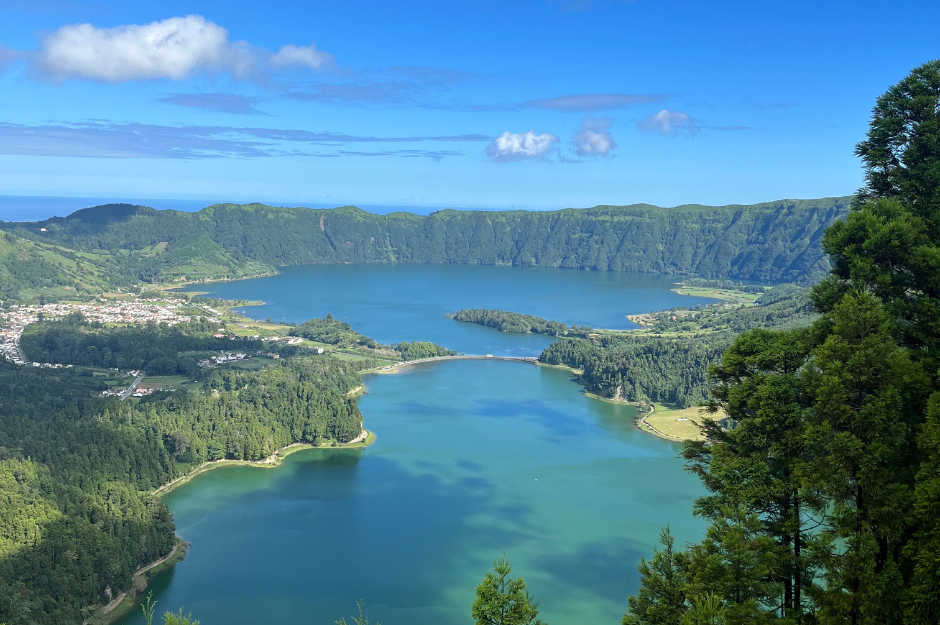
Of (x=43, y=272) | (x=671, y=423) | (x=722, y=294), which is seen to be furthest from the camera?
(x=722, y=294)

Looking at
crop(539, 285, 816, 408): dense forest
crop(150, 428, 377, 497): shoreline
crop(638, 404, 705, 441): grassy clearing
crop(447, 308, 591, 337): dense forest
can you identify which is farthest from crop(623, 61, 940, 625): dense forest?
crop(447, 308, 591, 337): dense forest

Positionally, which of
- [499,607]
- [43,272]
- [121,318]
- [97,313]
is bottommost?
[121,318]

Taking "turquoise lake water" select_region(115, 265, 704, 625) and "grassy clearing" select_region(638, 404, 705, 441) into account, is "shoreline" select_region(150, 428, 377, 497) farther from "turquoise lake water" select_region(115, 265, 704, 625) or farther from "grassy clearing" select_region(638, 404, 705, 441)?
"grassy clearing" select_region(638, 404, 705, 441)

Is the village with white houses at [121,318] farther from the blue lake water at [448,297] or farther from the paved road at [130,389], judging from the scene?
the blue lake water at [448,297]

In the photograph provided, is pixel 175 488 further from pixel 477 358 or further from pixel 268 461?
pixel 477 358

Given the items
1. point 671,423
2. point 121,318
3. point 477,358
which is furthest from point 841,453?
point 121,318

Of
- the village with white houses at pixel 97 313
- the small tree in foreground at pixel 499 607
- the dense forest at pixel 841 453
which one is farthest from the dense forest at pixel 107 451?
the dense forest at pixel 841 453
